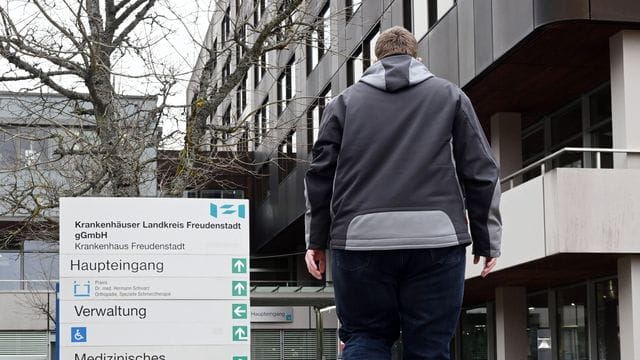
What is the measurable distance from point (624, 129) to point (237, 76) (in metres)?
5.99

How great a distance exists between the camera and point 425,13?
25062 millimetres

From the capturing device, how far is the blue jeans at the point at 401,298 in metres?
3.74

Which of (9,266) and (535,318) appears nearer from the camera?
(535,318)

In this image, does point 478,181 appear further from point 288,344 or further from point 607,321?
point 288,344

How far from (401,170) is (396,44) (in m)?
0.50

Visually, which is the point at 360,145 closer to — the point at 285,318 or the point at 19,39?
the point at 19,39

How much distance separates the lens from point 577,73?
21422 mm

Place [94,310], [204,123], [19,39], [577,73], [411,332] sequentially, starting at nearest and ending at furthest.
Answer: [411,332] → [94,310] → [19,39] → [204,123] → [577,73]

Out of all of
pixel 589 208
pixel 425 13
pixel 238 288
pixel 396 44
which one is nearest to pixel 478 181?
pixel 396 44

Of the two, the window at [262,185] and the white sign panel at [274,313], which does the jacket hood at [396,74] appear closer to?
the window at [262,185]

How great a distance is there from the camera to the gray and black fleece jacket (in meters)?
3.75

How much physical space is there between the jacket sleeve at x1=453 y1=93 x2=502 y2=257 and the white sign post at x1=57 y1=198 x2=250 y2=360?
5.99 m

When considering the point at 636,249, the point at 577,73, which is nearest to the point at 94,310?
the point at 636,249

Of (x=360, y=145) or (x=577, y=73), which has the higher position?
(x=577, y=73)
